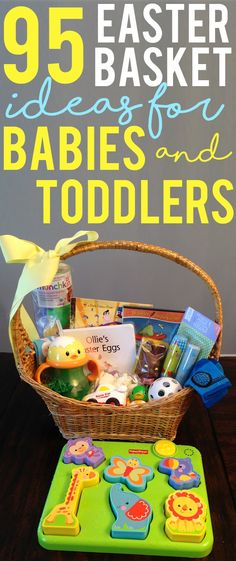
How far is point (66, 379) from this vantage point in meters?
0.79

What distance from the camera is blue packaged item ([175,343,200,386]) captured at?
2.60 feet

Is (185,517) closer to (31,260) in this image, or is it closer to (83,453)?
(83,453)

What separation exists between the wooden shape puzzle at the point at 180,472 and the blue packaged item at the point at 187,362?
14 cm

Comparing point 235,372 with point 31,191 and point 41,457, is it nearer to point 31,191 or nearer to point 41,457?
point 41,457

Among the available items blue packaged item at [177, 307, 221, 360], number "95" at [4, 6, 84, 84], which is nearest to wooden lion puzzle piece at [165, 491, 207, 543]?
blue packaged item at [177, 307, 221, 360]

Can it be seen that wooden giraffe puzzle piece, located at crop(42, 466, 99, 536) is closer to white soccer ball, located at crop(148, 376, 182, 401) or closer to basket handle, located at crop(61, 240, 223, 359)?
white soccer ball, located at crop(148, 376, 182, 401)

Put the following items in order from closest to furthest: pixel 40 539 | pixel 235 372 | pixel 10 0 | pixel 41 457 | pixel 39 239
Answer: pixel 40 539
pixel 41 457
pixel 235 372
pixel 10 0
pixel 39 239

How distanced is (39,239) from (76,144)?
0.94ft

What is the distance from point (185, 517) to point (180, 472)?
0.29 ft

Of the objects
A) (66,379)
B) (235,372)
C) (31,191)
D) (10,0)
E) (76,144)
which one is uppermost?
(10,0)

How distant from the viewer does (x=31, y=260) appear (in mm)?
828

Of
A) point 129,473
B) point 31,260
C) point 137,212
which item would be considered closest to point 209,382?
point 129,473

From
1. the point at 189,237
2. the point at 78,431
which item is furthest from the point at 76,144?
the point at 78,431

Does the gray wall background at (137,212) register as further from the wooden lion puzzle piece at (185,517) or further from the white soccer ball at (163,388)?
the wooden lion puzzle piece at (185,517)
